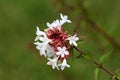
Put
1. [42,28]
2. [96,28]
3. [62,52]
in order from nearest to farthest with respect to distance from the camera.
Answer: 1. [62,52]
2. [96,28]
3. [42,28]

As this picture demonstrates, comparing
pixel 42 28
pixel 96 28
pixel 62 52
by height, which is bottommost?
pixel 62 52

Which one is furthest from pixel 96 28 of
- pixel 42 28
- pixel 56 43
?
pixel 56 43

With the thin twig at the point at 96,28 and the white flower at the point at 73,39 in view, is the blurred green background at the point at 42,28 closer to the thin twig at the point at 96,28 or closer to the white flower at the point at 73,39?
the thin twig at the point at 96,28

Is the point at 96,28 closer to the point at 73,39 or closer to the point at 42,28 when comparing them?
the point at 42,28

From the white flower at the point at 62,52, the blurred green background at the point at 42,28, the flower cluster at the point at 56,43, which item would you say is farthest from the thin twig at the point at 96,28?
the white flower at the point at 62,52

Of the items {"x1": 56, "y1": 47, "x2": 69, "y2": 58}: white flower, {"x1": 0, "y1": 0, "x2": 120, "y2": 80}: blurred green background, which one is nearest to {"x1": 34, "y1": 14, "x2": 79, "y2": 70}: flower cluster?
{"x1": 56, "y1": 47, "x2": 69, "y2": 58}: white flower

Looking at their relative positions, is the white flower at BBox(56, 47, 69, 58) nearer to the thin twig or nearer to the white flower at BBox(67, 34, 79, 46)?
the white flower at BBox(67, 34, 79, 46)

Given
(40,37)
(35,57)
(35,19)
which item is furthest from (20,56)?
(40,37)
